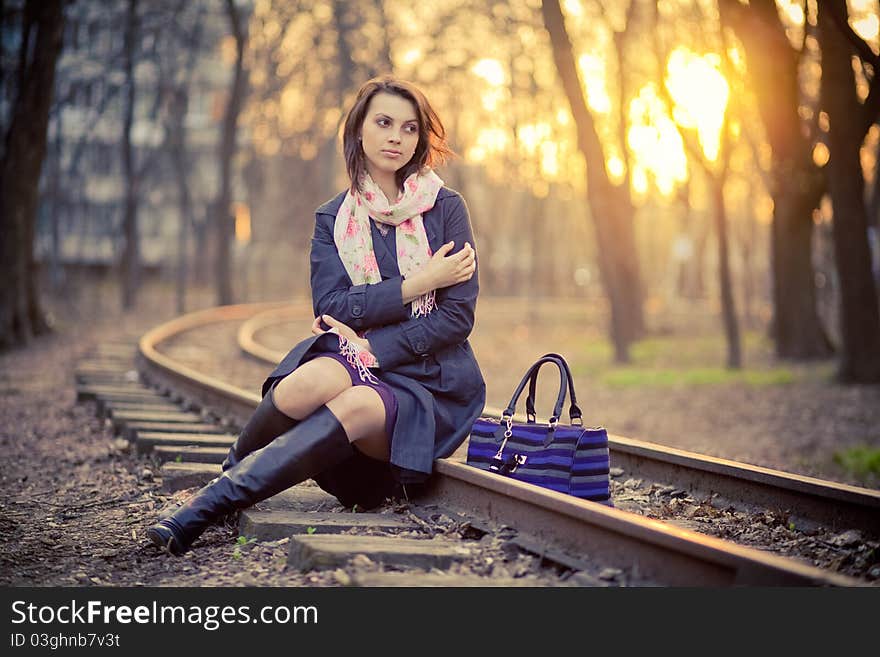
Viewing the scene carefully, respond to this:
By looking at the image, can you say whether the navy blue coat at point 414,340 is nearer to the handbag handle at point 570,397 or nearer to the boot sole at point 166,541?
the handbag handle at point 570,397

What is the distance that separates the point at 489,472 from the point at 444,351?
529 mm

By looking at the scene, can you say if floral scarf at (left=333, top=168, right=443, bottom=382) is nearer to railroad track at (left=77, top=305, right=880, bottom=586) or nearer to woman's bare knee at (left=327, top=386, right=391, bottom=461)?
woman's bare knee at (left=327, top=386, right=391, bottom=461)

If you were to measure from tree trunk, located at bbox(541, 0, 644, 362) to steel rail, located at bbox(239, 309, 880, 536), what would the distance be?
1050 cm

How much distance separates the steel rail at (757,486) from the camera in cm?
421

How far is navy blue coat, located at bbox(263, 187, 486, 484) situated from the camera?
4273mm

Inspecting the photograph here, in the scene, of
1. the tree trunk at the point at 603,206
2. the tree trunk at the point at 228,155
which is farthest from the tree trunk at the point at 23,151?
the tree trunk at the point at 228,155

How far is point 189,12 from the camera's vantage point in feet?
87.1

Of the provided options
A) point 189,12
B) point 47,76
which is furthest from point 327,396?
point 189,12

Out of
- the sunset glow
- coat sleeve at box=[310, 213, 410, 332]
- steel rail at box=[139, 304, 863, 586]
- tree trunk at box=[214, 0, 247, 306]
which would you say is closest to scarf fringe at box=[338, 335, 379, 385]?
coat sleeve at box=[310, 213, 410, 332]

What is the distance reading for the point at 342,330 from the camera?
4.34 metres

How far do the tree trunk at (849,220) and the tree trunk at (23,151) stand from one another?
963cm

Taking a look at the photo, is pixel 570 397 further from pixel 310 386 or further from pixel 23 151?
pixel 23 151

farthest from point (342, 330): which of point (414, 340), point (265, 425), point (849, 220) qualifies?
point (849, 220)

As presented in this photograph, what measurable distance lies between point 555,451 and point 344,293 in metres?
1.06
